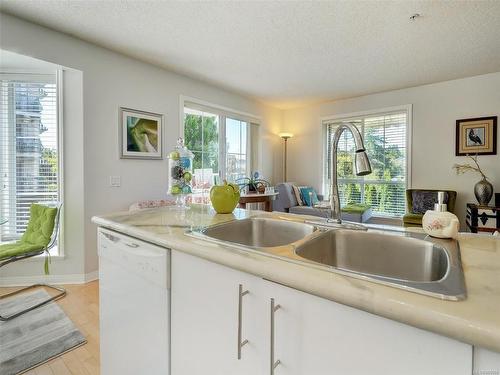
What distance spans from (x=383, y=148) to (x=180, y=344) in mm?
4677

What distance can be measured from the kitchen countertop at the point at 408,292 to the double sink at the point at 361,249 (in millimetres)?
37

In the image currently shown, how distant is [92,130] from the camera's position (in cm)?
277

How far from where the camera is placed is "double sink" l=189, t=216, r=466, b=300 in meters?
0.77

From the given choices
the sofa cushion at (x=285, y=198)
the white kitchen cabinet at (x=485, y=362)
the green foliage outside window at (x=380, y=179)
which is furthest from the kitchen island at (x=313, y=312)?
the green foliage outside window at (x=380, y=179)

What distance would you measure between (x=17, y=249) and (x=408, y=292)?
2770 millimetres

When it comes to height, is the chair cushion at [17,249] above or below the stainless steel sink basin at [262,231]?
below

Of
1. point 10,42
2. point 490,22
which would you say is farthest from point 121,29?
point 490,22

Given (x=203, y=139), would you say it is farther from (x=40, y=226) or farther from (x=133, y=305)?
(x=133, y=305)

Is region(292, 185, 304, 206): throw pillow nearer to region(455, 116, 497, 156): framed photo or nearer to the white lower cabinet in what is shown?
region(455, 116, 497, 156): framed photo

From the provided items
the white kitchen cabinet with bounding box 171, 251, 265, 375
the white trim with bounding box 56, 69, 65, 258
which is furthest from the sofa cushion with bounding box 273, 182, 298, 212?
the white kitchen cabinet with bounding box 171, 251, 265, 375

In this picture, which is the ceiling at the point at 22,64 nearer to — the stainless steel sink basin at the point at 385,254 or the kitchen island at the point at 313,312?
the kitchen island at the point at 313,312

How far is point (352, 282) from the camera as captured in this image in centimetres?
55

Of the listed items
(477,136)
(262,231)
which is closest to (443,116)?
(477,136)

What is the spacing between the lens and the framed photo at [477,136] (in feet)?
11.9
